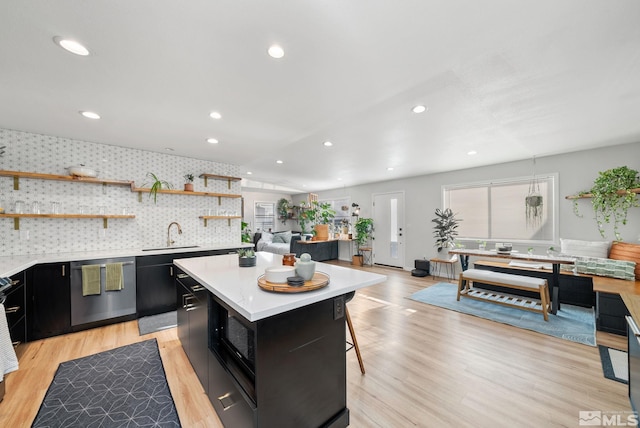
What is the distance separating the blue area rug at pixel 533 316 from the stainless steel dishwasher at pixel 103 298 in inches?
164

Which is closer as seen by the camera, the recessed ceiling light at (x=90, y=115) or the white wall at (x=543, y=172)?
the recessed ceiling light at (x=90, y=115)

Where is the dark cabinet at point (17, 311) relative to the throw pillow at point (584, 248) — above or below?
below

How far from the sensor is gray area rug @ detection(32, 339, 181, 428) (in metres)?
1.70

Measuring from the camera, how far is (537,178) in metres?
4.55

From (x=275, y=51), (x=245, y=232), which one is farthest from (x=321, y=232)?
(x=275, y=51)

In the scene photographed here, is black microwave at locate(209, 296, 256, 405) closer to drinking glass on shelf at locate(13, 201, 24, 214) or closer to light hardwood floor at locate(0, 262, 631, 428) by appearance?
light hardwood floor at locate(0, 262, 631, 428)

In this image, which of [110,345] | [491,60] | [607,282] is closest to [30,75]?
[110,345]

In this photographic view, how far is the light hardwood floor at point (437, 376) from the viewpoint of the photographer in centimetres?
172

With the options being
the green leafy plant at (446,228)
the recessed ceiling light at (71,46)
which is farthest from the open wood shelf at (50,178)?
the green leafy plant at (446,228)

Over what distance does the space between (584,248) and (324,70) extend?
4.81 metres

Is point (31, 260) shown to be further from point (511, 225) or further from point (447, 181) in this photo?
point (511, 225)

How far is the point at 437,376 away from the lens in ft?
7.02

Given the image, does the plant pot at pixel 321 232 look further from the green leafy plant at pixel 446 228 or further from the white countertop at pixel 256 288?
the white countertop at pixel 256 288

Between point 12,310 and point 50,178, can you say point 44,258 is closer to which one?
point 12,310
